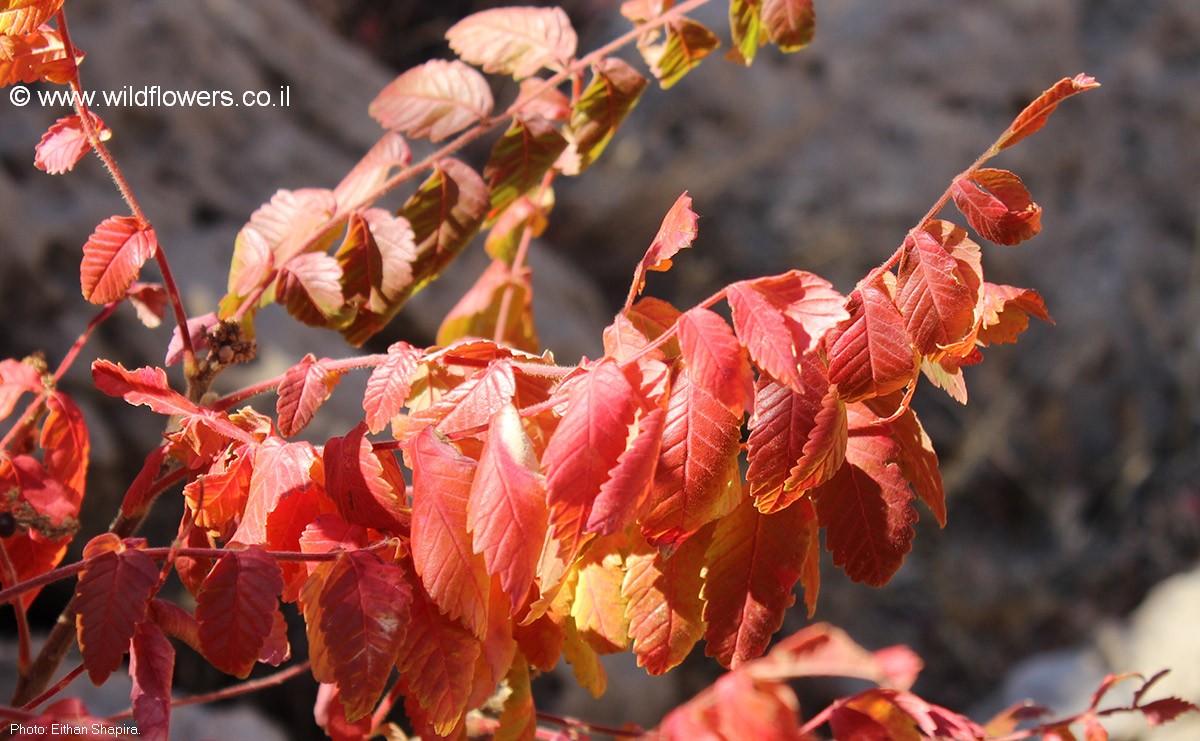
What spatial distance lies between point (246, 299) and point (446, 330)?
0.79ft

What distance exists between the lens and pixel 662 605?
55 centimetres

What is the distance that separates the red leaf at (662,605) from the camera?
1.80 feet

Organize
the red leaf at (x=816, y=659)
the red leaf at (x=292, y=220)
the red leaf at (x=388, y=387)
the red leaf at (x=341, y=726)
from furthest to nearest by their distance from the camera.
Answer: the red leaf at (x=292, y=220), the red leaf at (x=341, y=726), the red leaf at (x=388, y=387), the red leaf at (x=816, y=659)

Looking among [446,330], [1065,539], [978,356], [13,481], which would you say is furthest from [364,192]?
[1065,539]

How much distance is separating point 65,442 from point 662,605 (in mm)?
472

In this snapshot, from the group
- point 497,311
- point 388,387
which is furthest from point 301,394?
point 497,311

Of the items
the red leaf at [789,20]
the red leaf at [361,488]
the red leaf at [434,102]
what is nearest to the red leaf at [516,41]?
the red leaf at [434,102]

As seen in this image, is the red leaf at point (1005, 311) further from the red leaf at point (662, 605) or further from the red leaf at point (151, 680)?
the red leaf at point (151, 680)

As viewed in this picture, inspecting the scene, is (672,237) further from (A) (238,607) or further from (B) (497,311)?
Answer: (B) (497,311)

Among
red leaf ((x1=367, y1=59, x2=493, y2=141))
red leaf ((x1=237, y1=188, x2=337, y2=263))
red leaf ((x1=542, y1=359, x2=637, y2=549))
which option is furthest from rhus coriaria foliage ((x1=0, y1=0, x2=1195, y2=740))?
red leaf ((x1=367, y1=59, x2=493, y2=141))

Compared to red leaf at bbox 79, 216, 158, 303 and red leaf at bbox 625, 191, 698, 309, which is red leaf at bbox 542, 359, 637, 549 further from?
red leaf at bbox 79, 216, 158, 303

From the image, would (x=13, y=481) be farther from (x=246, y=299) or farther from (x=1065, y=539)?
(x=1065, y=539)

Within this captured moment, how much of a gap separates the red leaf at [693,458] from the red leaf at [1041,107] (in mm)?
190

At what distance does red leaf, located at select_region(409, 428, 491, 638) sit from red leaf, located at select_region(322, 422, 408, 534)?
3cm
